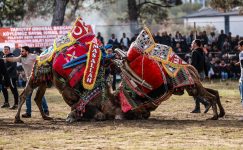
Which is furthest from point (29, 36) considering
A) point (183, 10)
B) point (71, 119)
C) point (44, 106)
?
point (183, 10)

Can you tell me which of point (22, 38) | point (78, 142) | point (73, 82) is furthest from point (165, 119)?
point (22, 38)

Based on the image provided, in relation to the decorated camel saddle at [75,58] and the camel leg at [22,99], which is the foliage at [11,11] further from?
the decorated camel saddle at [75,58]

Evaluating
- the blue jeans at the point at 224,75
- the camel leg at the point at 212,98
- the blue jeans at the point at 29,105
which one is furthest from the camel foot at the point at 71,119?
the blue jeans at the point at 224,75

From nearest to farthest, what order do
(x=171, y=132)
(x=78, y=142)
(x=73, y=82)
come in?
(x=78, y=142) → (x=171, y=132) → (x=73, y=82)

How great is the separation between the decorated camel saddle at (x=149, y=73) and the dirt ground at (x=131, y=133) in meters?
0.54

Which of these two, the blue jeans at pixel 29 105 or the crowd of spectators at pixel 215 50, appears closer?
the blue jeans at pixel 29 105

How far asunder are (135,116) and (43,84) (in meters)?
2.29

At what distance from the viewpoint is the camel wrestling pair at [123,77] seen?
15.5 metres

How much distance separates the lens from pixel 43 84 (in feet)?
54.3

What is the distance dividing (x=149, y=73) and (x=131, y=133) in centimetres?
226

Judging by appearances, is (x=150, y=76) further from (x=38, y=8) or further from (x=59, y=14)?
(x=38, y=8)

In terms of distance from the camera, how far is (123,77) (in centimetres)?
1587

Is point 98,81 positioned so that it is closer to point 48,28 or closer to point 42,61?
point 42,61

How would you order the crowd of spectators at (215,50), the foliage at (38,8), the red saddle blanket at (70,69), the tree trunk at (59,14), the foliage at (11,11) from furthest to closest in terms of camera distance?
the foliage at (38,8)
the foliage at (11,11)
the tree trunk at (59,14)
the crowd of spectators at (215,50)
the red saddle blanket at (70,69)
